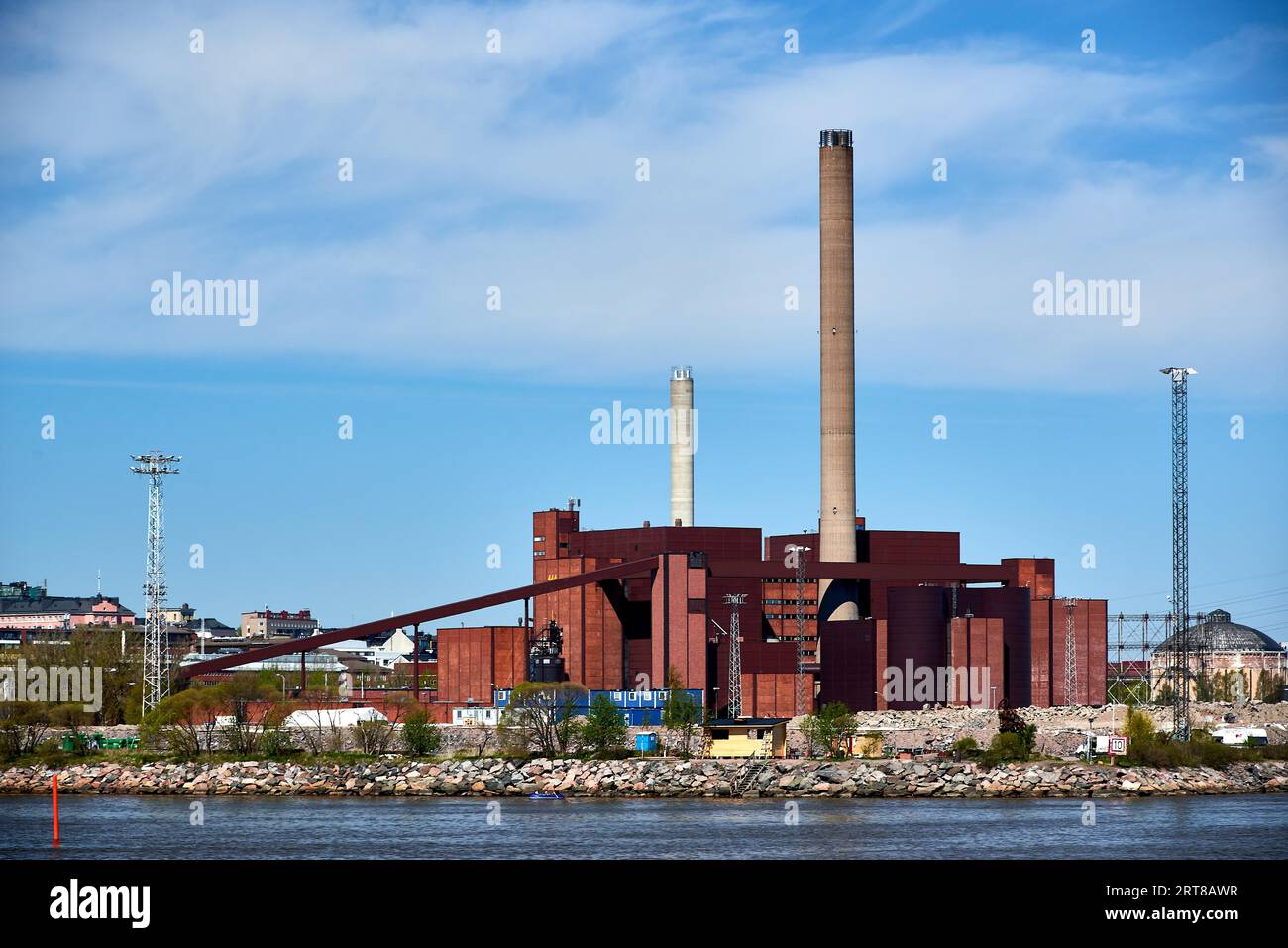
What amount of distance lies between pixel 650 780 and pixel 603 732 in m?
10.1

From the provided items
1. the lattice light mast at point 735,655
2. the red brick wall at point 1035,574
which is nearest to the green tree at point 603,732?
the lattice light mast at point 735,655

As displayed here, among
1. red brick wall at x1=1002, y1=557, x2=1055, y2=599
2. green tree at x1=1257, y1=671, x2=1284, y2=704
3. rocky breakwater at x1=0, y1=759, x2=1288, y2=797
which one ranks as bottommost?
green tree at x1=1257, y1=671, x2=1284, y2=704

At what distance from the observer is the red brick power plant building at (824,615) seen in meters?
94.7

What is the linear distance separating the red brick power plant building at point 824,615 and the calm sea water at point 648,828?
34468 millimetres

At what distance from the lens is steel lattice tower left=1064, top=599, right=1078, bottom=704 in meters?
101

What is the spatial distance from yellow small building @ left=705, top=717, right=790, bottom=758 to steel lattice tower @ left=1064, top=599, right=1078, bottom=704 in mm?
26479

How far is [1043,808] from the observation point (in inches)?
2168

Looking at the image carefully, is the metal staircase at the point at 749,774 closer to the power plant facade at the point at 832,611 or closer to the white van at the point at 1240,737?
the power plant facade at the point at 832,611

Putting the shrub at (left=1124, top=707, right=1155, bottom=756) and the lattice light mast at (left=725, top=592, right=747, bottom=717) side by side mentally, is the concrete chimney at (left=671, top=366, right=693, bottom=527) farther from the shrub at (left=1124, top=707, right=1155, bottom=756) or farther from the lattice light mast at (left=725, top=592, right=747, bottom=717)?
the shrub at (left=1124, top=707, right=1155, bottom=756)

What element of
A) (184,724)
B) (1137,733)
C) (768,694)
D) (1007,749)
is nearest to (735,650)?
(768,694)

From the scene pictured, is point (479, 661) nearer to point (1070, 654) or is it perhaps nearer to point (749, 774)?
point (1070, 654)

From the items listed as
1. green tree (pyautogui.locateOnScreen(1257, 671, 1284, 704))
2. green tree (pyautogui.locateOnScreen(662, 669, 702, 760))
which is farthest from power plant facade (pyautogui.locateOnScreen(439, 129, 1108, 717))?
green tree (pyautogui.locateOnScreen(1257, 671, 1284, 704))
